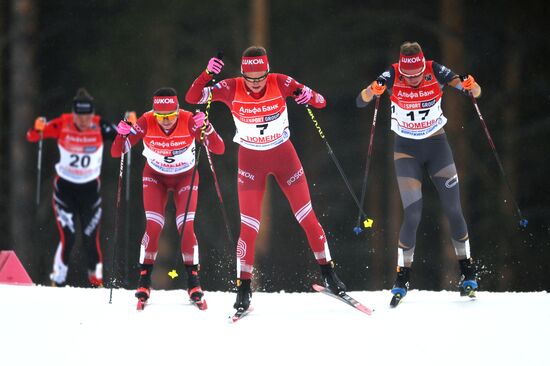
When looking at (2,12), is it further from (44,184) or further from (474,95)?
(474,95)

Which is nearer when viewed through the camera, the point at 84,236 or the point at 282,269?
the point at 84,236

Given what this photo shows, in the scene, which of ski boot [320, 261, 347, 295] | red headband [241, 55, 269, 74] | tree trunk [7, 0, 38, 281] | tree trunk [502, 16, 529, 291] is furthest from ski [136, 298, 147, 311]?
tree trunk [502, 16, 529, 291]

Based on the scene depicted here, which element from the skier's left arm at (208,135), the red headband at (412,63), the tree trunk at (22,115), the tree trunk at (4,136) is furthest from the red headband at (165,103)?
the tree trunk at (4,136)

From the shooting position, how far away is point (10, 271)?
8.73 meters

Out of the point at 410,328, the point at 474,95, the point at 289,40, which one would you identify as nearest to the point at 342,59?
the point at 289,40

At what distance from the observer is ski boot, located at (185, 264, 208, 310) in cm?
705

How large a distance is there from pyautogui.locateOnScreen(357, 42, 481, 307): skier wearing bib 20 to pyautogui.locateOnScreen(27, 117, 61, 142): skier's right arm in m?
3.42

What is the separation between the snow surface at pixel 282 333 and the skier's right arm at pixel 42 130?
1858mm

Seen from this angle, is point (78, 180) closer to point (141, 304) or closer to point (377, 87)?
point (141, 304)

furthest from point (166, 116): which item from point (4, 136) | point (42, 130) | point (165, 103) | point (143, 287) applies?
point (4, 136)

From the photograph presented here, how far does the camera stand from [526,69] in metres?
14.3

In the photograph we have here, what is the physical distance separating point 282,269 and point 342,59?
13.4 ft

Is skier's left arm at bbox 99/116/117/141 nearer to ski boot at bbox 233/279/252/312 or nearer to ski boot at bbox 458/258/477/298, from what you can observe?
ski boot at bbox 233/279/252/312

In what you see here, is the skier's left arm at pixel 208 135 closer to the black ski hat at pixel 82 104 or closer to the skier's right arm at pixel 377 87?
the skier's right arm at pixel 377 87
